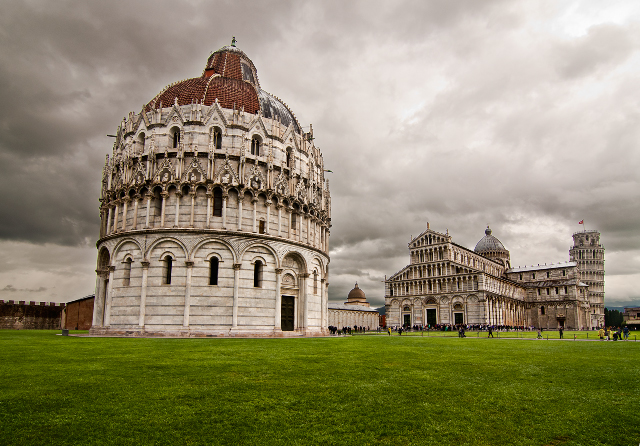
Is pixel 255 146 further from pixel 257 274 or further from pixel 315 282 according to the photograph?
pixel 315 282

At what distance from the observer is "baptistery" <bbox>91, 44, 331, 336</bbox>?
111ft

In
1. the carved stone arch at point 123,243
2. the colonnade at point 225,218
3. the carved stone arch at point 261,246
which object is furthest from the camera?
the carved stone arch at point 261,246

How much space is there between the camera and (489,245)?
122438 millimetres

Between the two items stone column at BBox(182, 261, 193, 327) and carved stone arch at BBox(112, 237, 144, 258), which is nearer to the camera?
stone column at BBox(182, 261, 193, 327)

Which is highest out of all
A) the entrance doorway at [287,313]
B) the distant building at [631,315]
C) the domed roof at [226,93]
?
the domed roof at [226,93]

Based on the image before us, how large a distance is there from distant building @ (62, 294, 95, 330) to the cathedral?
205 ft

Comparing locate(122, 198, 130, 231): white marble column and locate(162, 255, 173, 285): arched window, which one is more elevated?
locate(122, 198, 130, 231): white marble column

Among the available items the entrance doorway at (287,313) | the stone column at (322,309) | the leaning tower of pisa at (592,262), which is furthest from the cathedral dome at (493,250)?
the entrance doorway at (287,313)

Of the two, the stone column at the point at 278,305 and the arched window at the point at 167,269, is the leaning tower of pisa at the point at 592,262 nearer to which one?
the stone column at the point at 278,305

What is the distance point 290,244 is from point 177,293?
10.3 metres

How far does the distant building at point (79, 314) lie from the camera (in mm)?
52938

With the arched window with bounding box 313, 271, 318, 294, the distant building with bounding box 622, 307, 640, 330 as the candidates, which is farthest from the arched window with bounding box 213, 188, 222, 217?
the distant building with bounding box 622, 307, 640, 330

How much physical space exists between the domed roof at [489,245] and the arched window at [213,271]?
10273 centimetres

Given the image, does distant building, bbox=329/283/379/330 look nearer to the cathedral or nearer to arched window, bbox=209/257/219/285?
the cathedral
